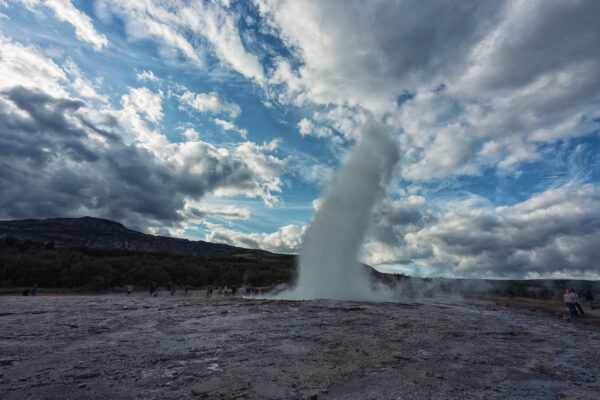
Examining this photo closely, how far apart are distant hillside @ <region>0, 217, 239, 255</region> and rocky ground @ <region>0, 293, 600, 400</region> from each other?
557 ft

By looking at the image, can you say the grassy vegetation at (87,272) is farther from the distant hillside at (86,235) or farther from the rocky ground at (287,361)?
the distant hillside at (86,235)

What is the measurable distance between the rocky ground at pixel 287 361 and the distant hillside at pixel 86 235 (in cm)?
16986

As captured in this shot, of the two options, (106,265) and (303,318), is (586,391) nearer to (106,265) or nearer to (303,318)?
(303,318)

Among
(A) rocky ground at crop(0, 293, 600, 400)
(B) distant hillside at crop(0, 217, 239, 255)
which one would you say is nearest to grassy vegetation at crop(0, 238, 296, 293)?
(A) rocky ground at crop(0, 293, 600, 400)

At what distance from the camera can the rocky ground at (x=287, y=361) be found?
500 centimetres

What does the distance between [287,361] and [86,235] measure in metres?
219

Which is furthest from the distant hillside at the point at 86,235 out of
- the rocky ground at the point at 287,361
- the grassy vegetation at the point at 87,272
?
the rocky ground at the point at 287,361

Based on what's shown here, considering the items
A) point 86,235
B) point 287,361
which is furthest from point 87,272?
point 86,235

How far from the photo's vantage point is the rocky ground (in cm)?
500

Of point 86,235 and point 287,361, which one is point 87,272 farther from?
point 86,235

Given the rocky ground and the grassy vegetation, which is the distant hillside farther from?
the rocky ground

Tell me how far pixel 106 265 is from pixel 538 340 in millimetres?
51295

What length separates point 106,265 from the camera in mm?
44406

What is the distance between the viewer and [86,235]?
18000 centimetres
